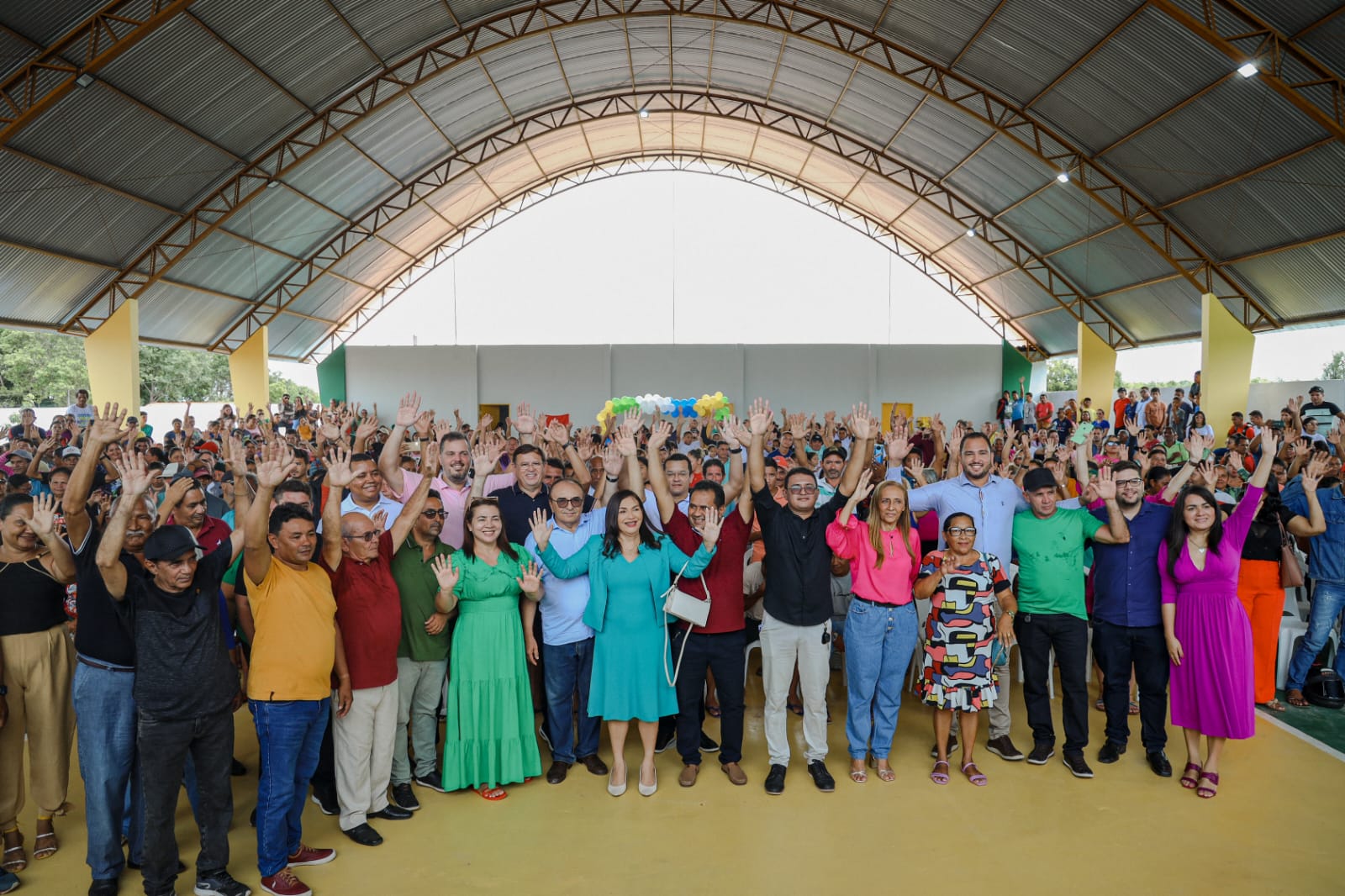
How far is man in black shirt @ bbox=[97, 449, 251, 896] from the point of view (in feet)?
9.65

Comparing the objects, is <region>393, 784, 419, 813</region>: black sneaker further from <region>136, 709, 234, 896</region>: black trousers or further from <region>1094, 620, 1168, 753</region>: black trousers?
<region>1094, 620, 1168, 753</region>: black trousers

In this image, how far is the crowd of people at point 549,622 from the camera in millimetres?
3154

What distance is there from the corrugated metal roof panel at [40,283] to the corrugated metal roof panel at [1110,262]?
20.7 metres

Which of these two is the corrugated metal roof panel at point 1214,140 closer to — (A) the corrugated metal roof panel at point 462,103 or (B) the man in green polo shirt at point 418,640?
(B) the man in green polo shirt at point 418,640

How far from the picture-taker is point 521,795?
4109 millimetres

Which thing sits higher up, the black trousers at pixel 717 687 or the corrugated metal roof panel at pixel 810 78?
the corrugated metal roof panel at pixel 810 78

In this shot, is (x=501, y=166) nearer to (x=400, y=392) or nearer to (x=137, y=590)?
(x=400, y=392)

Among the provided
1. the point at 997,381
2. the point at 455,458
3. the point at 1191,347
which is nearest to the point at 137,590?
the point at 455,458

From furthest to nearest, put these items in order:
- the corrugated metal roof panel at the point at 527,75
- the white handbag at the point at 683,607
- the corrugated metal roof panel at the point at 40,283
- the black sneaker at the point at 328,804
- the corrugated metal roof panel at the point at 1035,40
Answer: the corrugated metal roof panel at the point at 527,75 → the corrugated metal roof panel at the point at 40,283 → the corrugated metal roof panel at the point at 1035,40 → the white handbag at the point at 683,607 → the black sneaker at the point at 328,804

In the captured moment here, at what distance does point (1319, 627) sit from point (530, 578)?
5071mm

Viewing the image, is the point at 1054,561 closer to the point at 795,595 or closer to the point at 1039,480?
the point at 1039,480

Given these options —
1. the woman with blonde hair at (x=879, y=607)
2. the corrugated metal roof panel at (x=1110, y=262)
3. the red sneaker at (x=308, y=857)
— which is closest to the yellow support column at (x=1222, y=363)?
the corrugated metal roof panel at (x=1110, y=262)

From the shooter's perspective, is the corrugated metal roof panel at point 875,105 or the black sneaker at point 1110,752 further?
the corrugated metal roof panel at point 875,105

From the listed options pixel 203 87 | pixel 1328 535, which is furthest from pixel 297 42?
pixel 1328 535
